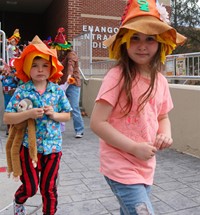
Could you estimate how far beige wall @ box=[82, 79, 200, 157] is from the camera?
5102 mm

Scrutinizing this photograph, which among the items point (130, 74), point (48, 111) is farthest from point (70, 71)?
point (130, 74)

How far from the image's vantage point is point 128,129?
182 centimetres

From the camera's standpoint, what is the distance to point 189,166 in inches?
184

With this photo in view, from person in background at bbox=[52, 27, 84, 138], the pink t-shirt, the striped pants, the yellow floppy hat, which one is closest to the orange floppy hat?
the striped pants

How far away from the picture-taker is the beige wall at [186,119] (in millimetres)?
5102

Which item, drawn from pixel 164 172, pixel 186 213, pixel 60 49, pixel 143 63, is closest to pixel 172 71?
pixel 60 49

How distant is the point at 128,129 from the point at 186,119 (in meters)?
3.71

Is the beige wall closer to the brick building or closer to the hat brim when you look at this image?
the hat brim

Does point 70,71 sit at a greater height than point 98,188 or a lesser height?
greater

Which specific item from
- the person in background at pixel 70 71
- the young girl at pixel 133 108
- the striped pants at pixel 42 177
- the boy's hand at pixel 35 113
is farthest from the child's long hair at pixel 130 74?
the person in background at pixel 70 71

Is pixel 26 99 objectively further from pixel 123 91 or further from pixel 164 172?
pixel 164 172

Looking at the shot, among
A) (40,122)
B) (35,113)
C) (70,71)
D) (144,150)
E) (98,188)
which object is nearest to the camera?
(144,150)

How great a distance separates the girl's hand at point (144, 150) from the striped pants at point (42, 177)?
1.11 m

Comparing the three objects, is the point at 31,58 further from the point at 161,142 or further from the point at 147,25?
the point at 161,142
